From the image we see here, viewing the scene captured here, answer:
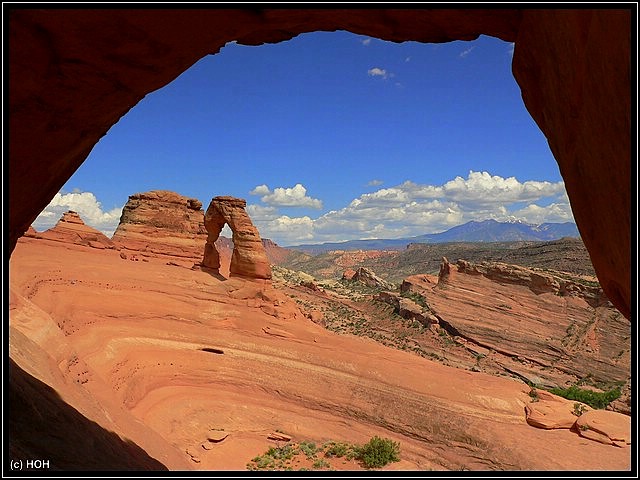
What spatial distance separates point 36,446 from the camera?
5.84 metres

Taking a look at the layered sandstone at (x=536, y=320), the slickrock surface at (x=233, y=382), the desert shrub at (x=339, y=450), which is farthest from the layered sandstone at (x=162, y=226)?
the layered sandstone at (x=536, y=320)

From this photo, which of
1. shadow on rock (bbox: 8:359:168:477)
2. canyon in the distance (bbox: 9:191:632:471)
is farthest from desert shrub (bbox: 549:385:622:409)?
shadow on rock (bbox: 8:359:168:477)

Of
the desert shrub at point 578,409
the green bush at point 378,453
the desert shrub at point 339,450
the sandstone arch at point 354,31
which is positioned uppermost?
the sandstone arch at point 354,31

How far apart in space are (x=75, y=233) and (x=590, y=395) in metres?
40.0

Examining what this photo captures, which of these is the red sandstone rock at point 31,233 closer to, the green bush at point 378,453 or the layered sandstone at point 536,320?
the green bush at point 378,453

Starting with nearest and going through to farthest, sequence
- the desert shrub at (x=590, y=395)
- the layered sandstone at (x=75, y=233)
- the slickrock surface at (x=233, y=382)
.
Answer: the slickrock surface at (x=233, y=382) → the desert shrub at (x=590, y=395) → the layered sandstone at (x=75, y=233)

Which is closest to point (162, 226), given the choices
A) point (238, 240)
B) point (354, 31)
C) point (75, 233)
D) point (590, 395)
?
point (75, 233)

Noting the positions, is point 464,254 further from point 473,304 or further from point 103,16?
point 103,16

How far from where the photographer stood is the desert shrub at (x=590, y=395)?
24477mm

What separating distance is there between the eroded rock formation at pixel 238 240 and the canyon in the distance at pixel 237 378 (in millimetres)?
107

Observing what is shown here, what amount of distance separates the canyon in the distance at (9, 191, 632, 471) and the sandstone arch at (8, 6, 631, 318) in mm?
4580

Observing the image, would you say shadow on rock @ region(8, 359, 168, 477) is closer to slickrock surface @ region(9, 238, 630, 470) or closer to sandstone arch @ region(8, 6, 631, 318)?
slickrock surface @ region(9, 238, 630, 470)

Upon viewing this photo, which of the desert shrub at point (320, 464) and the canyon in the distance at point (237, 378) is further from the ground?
the canyon in the distance at point (237, 378)

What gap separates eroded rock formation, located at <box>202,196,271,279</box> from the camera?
26.5 metres
